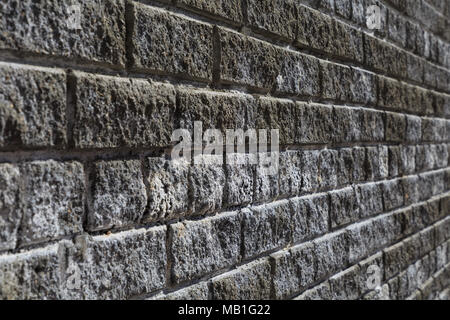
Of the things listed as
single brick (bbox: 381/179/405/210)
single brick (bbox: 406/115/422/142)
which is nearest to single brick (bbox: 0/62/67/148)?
single brick (bbox: 381/179/405/210)

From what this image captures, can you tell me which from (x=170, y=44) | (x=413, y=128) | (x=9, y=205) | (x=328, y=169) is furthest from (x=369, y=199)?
(x=9, y=205)

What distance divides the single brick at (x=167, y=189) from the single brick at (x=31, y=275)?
44cm

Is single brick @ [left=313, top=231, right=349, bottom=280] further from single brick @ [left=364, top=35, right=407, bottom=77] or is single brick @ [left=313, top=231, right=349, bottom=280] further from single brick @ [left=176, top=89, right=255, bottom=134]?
single brick @ [left=364, top=35, right=407, bottom=77]

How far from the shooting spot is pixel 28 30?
4.95 ft

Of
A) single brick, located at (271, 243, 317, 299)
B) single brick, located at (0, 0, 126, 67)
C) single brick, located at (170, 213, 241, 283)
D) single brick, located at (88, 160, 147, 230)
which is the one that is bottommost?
single brick, located at (271, 243, 317, 299)

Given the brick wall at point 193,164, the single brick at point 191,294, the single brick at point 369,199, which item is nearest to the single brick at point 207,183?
the brick wall at point 193,164

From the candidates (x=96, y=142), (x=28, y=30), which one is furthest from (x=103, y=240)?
(x=28, y=30)

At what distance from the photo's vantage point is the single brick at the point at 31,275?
147cm

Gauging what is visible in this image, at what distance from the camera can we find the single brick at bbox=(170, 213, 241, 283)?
2.08 m

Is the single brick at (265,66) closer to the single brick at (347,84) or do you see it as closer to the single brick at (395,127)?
the single brick at (347,84)

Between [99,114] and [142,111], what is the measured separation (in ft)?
0.67

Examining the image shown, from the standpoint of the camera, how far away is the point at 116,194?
1807mm

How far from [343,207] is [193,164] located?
1.54 metres

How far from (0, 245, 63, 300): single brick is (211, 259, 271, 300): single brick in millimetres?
832
